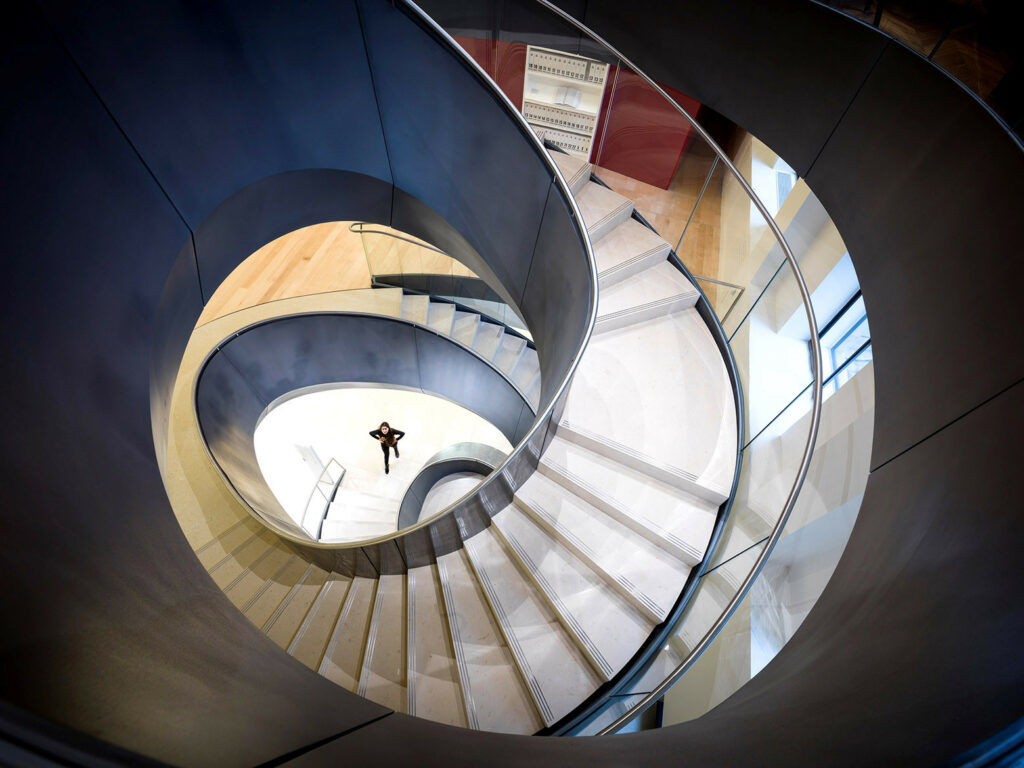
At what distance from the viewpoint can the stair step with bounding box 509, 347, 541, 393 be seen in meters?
7.86

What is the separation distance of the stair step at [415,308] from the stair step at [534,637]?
4542 mm

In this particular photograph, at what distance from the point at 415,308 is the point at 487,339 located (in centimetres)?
124

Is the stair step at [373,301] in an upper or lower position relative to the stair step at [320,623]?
upper

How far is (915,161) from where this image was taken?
285cm

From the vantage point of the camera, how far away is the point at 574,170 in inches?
199

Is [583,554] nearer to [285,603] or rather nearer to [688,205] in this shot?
[688,205]

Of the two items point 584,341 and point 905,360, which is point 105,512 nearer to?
point 584,341

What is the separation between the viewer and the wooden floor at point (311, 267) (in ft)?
24.2

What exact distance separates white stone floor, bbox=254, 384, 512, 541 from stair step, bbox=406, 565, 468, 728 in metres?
5.43

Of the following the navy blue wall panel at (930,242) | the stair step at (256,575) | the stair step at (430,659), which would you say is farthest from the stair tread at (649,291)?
the stair step at (256,575)

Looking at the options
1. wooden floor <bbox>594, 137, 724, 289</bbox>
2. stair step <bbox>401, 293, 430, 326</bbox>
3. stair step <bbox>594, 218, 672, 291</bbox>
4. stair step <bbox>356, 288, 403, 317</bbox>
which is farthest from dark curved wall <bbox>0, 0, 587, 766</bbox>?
stair step <bbox>401, 293, 430, 326</bbox>

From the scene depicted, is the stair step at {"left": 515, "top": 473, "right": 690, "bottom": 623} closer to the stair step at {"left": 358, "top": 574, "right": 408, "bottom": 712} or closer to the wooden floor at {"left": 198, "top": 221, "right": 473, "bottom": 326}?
the stair step at {"left": 358, "top": 574, "right": 408, "bottom": 712}

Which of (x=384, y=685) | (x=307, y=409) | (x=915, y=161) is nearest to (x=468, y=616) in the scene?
(x=384, y=685)

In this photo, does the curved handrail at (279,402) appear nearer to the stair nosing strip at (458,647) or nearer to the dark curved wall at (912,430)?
the stair nosing strip at (458,647)
